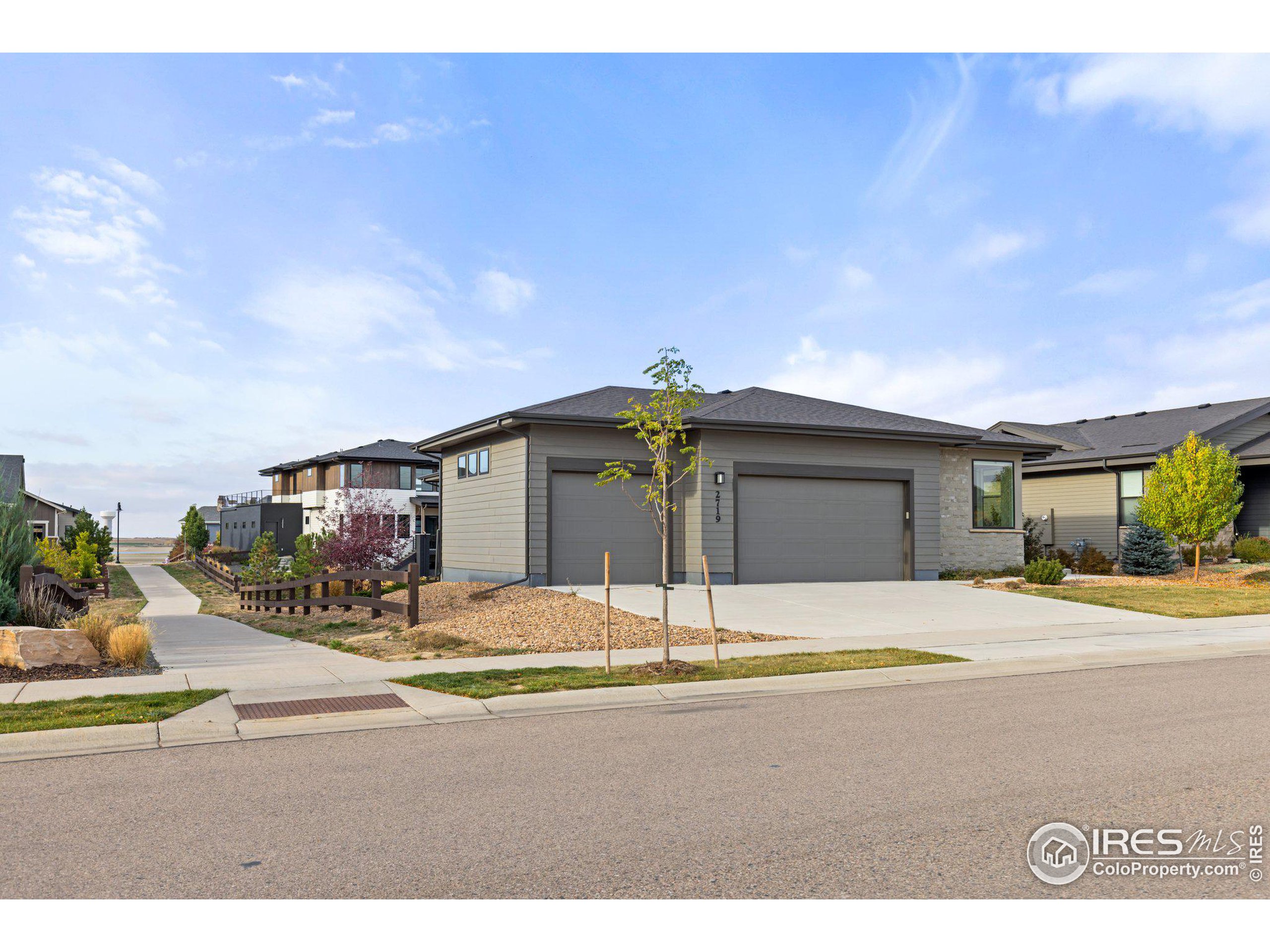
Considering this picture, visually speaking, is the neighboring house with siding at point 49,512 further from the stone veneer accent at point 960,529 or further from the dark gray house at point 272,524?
the stone veneer accent at point 960,529

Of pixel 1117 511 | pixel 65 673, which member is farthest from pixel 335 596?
pixel 1117 511

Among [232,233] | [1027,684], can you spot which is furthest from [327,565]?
[1027,684]

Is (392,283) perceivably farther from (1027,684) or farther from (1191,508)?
(1191,508)

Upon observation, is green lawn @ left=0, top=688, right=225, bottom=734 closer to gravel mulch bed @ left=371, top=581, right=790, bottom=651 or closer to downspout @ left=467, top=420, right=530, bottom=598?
gravel mulch bed @ left=371, top=581, right=790, bottom=651

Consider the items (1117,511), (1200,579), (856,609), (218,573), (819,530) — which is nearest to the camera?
(856,609)

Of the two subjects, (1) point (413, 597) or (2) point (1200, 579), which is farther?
(2) point (1200, 579)

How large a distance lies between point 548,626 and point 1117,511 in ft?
76.3

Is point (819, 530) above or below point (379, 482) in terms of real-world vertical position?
below

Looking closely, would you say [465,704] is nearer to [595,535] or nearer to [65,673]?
[65,673]

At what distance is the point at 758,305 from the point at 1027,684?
15.6m

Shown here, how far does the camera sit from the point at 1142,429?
1244 inches

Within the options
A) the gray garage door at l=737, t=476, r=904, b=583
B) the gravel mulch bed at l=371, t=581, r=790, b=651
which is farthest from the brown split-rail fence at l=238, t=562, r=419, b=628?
the gray garage door at l=737, t=476, r=904, b=583

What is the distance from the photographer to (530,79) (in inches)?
495

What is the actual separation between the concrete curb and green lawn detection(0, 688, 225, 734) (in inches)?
5.5
